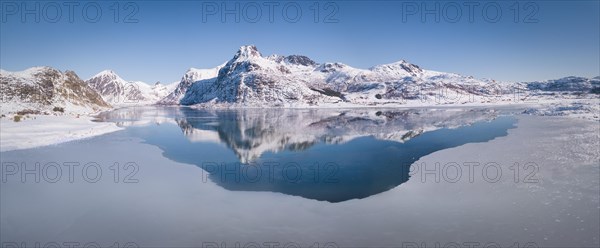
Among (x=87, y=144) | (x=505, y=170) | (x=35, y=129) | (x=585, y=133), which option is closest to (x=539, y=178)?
(x=505, y=170)

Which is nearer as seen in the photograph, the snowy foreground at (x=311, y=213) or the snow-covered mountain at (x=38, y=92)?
the snowy foreground at (x=311, y=213)

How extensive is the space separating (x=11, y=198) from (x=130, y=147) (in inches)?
696

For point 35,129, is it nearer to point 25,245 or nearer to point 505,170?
point 25,245

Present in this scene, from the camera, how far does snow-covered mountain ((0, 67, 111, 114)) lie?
275 feet

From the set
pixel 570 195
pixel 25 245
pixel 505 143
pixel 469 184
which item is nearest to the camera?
pixel 25 245

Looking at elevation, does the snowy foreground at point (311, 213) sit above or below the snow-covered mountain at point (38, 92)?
below

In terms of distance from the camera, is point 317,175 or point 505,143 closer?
point 317,175

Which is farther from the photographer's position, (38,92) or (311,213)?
(38,92)

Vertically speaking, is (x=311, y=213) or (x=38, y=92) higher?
(x=38, y=92)

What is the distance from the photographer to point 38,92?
314 ft

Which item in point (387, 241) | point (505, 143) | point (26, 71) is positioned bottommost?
point (387, 241)

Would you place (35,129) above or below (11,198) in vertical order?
above

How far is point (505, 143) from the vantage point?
29453mm

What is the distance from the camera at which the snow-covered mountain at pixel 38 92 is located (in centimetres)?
8369
